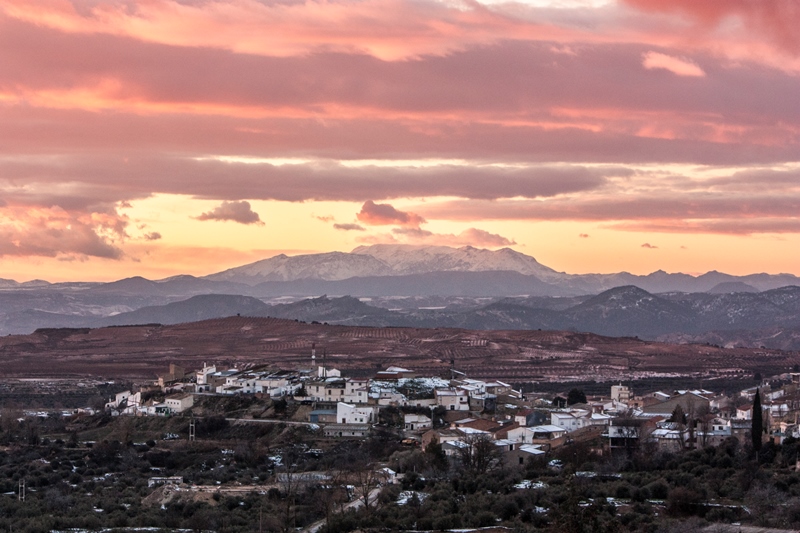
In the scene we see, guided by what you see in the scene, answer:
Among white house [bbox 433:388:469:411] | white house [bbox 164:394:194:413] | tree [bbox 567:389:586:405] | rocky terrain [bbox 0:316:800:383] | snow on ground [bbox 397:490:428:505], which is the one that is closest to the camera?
snow on ground [bbox 397:490:428:505]

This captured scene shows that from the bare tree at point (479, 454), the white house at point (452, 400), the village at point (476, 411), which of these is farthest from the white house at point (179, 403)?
the bare tree at point (479, 454)

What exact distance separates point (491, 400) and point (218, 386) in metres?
19.0

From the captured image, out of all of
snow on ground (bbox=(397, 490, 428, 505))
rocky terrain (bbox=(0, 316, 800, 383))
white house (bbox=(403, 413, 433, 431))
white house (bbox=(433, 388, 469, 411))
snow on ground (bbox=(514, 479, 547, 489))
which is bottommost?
snow on ground (bbox=(397, 490, 428, 505))

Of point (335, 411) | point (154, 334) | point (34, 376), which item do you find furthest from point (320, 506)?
point (154, 334)

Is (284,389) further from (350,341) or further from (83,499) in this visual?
(350,341)

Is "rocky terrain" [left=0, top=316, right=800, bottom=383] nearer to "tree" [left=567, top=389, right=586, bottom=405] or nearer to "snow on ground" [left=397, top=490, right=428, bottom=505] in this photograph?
"tree" [left=567, top=389, right=586, bottom=405]

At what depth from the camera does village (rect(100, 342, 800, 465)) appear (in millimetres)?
56469

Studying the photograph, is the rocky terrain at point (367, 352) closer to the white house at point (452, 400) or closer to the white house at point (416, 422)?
the white house at point (452, 400)

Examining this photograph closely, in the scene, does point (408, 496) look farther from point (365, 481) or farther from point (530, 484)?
point (365, 481)

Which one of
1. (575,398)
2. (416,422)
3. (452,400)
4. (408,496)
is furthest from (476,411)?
(408,496)

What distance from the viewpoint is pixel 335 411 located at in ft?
234

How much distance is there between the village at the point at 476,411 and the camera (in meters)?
56.5

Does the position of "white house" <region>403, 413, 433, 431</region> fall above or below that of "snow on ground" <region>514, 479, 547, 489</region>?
above

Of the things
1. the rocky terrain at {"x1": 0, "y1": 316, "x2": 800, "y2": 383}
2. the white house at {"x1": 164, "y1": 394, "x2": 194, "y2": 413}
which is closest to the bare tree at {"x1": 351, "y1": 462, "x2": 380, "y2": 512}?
the white house at {"x1": 164, "y1": 394, "x2": 194, "y2": 413}
